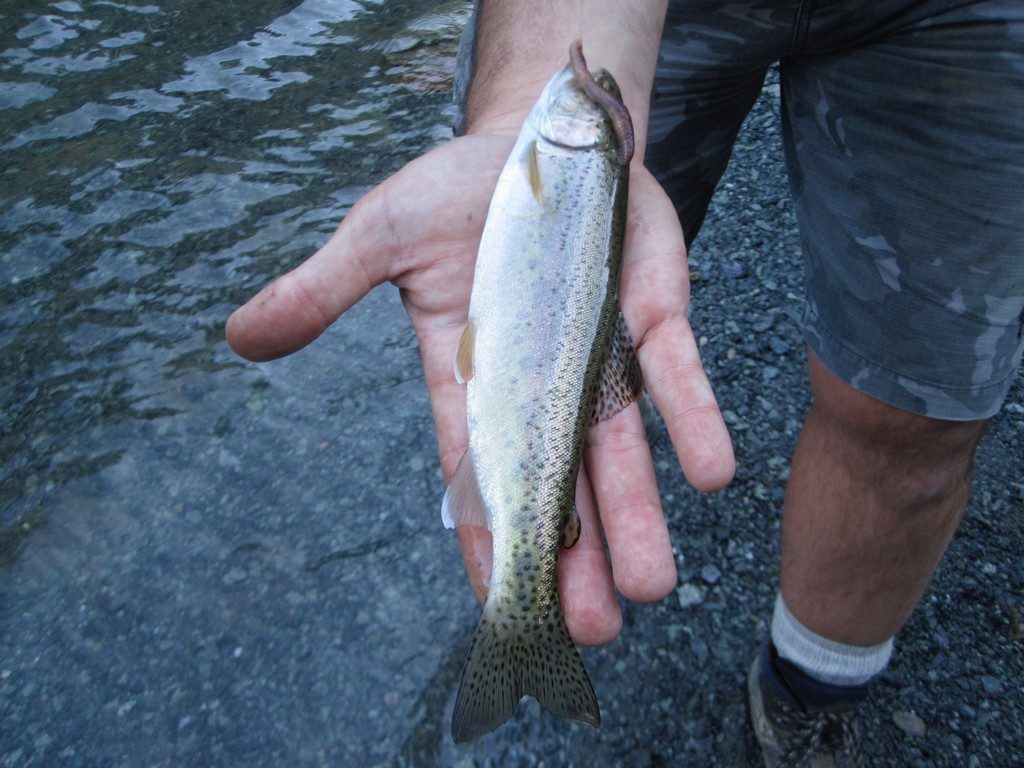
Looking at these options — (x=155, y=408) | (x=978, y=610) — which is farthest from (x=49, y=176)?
(x=978, y=610)

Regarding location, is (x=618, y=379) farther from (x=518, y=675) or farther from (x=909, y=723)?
(x=909, y=723)

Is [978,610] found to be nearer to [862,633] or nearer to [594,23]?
[862,633]

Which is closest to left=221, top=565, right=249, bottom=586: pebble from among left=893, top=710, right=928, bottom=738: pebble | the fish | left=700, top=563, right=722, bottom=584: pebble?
the fish

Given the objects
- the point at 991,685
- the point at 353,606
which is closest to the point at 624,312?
the point at 353,606

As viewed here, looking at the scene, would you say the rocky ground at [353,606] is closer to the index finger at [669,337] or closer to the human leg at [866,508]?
the human leg at [866,508]

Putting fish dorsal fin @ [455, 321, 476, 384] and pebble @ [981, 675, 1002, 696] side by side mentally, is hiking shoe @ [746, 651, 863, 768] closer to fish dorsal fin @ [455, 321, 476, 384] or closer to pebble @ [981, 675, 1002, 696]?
pebble @ [981, 675, 1002, 696]
